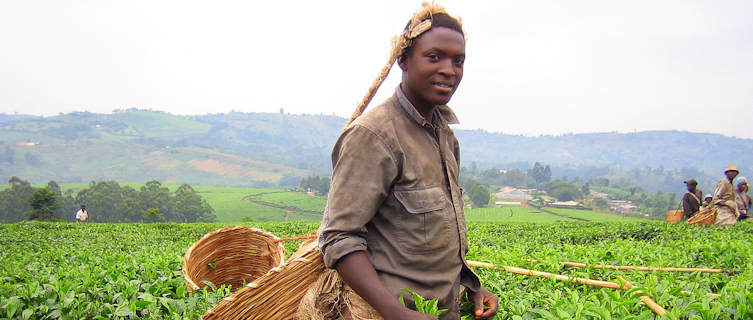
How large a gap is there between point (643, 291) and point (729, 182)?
35.1 ft

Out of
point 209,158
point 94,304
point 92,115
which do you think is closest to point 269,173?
point 209,158

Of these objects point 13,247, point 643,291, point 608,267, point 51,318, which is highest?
point 643,291

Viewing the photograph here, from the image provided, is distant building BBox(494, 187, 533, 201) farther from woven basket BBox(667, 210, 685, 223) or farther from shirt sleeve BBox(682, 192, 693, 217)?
shirt sleeve BBox(682, 192, 693, 217)

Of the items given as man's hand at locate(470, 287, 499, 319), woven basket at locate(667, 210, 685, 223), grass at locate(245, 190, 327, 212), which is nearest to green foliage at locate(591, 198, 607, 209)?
grass at locate(245, 190, 327, 212)

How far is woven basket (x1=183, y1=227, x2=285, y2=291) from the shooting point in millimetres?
3531

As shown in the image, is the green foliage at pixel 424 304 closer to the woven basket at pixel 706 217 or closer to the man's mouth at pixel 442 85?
the man's mouth at pixel 442 85

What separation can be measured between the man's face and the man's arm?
0.70 m

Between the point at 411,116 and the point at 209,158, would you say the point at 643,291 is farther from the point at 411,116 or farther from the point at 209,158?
the point at 209,158

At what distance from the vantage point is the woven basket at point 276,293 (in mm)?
1778

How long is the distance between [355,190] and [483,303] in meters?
0.99

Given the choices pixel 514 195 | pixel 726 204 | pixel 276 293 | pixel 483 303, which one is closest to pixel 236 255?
pixel 276 293

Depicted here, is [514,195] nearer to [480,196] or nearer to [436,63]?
[480,196]

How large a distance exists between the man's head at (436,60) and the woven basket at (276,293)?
84 cm

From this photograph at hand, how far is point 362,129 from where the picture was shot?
1.61 meters
